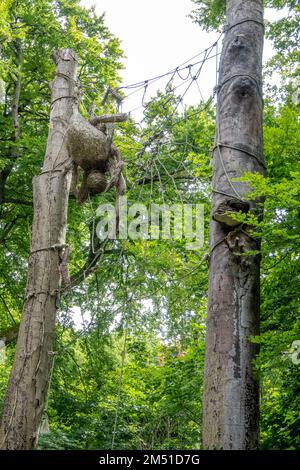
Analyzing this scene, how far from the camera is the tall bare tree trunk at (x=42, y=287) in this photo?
416cm

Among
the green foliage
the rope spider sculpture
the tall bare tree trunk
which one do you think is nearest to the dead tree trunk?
the green foliage

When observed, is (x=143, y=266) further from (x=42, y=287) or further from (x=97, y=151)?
(x=42, y=287)

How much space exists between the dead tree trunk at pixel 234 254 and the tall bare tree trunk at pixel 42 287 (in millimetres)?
1825

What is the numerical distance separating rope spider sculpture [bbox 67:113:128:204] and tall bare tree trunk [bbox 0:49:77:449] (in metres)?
0.40

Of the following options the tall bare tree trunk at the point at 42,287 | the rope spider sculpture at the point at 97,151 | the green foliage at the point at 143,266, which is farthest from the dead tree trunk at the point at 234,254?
the tall bare tree trunk at the point at 42,287

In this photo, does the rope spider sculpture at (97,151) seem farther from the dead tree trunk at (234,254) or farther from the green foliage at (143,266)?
the dead tree trunk at (234,254)

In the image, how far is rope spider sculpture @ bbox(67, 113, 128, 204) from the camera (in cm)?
404

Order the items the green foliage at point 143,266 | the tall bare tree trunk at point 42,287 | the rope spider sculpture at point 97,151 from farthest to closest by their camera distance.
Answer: the tall bare tree trunk at point 42,287 < the rope spider sculpture at point 97,151 < the green foliage at point 143,266

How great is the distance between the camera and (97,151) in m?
4.05

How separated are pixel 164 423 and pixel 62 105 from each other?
4690mm

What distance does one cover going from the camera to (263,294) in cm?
371

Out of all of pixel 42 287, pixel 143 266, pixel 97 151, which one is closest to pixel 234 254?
pixel 143 266

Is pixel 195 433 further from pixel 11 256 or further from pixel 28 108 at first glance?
pixel 28 108
